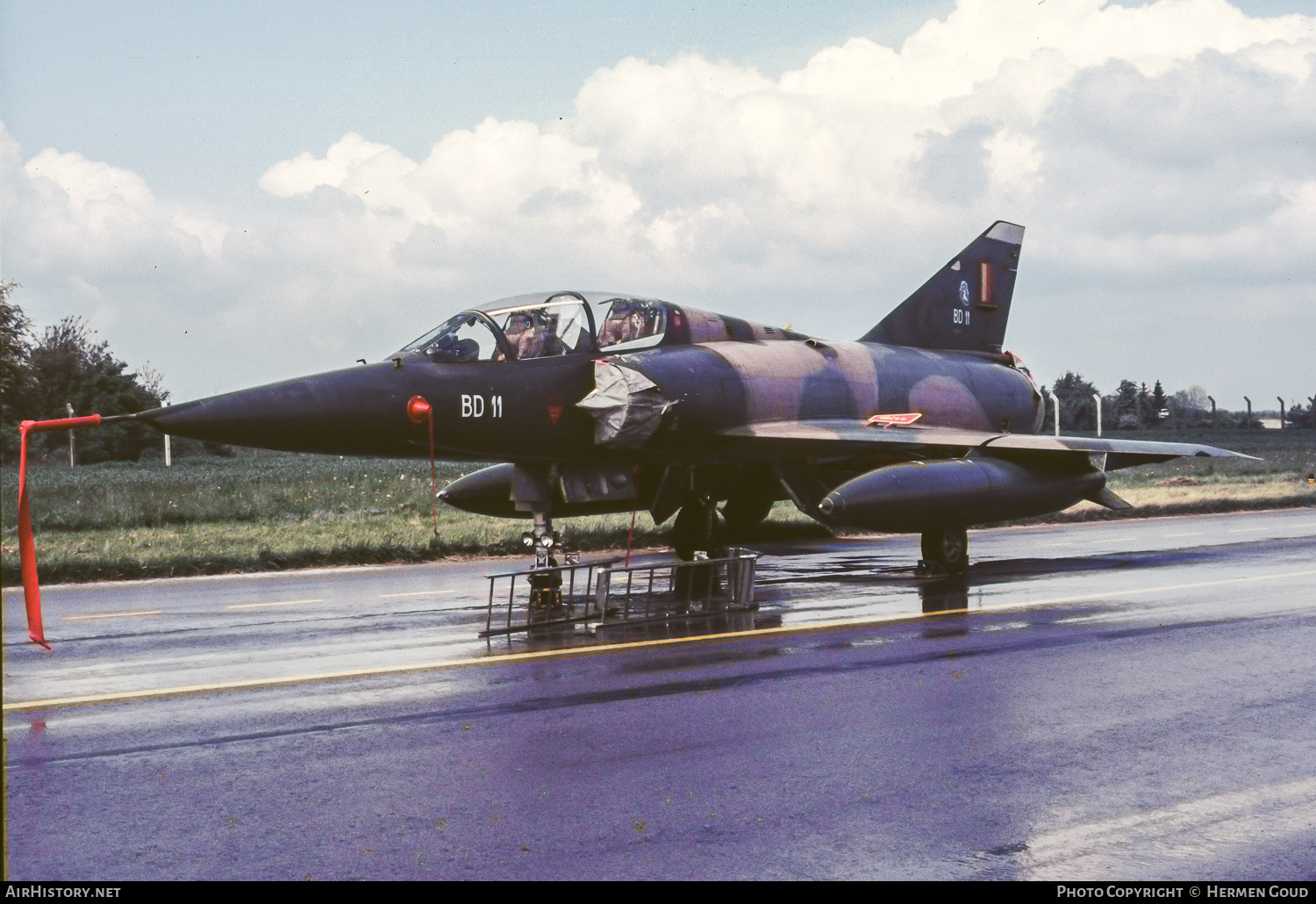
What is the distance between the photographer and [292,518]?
25797mm

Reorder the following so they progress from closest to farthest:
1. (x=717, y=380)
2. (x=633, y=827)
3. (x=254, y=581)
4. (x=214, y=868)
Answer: (x=214, y=868) < (x=633, y=827) < (x=717, y=380) < (x=254, y=581)

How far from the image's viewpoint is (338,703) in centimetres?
820

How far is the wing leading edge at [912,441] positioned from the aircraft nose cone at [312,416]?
4119 mm

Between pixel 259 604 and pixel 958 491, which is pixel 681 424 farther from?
pixel 259 604

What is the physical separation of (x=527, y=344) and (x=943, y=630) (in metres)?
4.99

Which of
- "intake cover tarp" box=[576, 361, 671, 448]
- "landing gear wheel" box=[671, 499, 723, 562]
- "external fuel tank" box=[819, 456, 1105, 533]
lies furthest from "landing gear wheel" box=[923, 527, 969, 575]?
"intake cover tarp" box=[576, 361, 671, 448]

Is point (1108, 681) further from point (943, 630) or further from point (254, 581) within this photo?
point (254, 581)

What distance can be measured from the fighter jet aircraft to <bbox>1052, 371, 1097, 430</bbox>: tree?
54297mm

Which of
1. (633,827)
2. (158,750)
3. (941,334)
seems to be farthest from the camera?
(941,334)

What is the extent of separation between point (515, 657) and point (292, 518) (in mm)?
17134

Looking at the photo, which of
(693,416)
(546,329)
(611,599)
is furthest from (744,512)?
(546,329)

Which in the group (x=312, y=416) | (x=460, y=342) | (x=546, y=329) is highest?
(x=546, y=329)

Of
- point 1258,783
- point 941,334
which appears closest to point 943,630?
point 1258,783

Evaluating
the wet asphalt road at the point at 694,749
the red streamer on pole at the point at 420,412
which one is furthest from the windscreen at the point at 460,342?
the wet asphalt road at the point at 694,749
